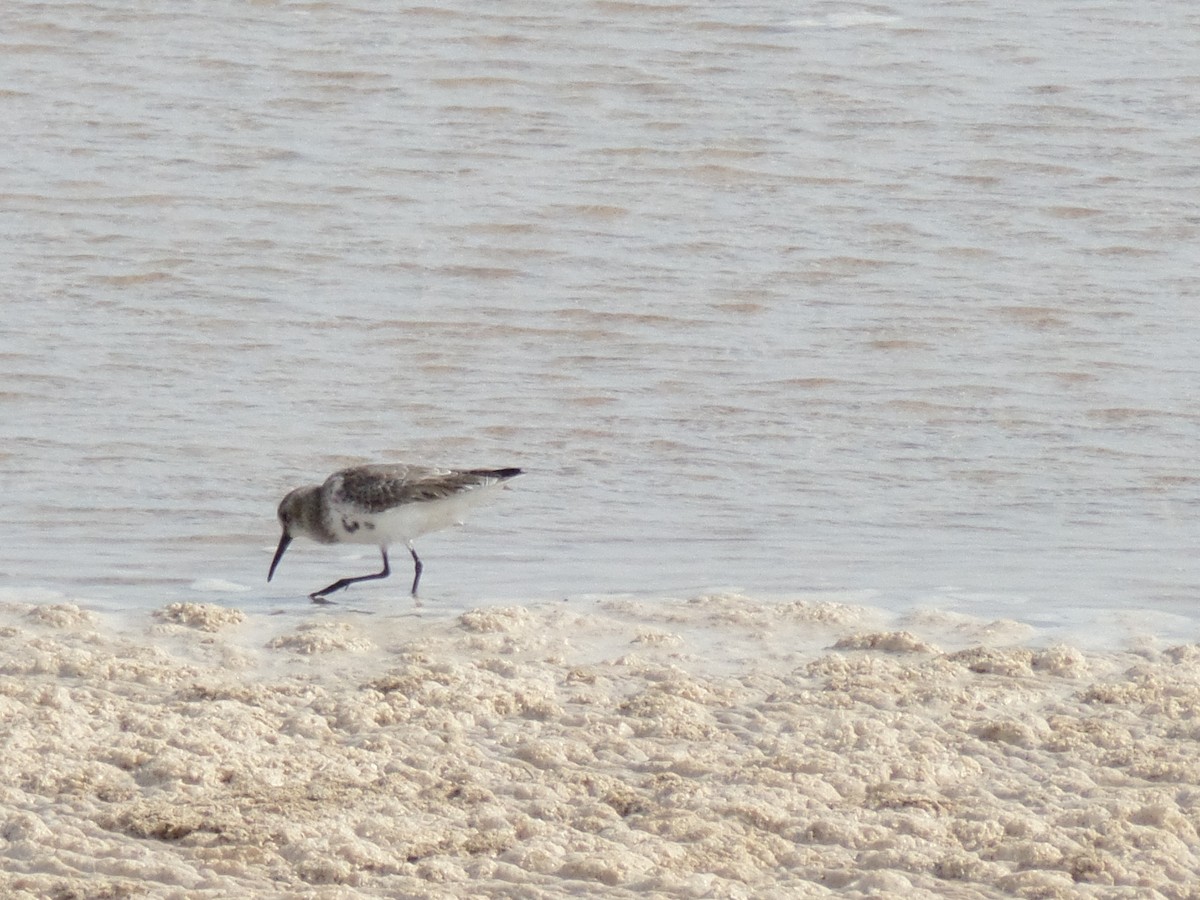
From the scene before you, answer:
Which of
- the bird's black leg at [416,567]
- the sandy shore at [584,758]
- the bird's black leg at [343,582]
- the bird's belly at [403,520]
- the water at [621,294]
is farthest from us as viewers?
the water at [621,294]

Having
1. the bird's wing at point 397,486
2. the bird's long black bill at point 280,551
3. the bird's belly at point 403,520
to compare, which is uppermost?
the bird's wing at point 397,486

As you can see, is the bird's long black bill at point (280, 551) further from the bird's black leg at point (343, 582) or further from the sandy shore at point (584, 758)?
the sandy shore at point (584, 758)

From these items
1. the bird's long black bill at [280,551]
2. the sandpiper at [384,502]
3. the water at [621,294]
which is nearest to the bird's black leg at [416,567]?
the sandpiper at [384,502]

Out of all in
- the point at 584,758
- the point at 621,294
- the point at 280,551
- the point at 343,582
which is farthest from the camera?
the point at 621,294

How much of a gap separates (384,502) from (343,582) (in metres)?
0.31

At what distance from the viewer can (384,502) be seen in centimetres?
654

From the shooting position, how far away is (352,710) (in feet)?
15.2

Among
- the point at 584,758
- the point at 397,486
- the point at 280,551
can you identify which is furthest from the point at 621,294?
the point at 584,758

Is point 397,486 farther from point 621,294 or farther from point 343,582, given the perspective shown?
point 621,294

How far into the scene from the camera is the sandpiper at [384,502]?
257 inches

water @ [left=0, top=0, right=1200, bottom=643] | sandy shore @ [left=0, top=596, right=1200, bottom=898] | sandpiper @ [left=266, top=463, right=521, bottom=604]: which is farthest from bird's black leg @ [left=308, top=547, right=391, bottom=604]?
sandy shore @ [left=0, top=596, right=1200, bottom=898]

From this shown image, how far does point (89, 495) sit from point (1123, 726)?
4.01 m

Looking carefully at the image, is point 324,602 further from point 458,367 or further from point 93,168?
point 93,168

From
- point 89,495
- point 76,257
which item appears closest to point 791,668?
point 89,495
